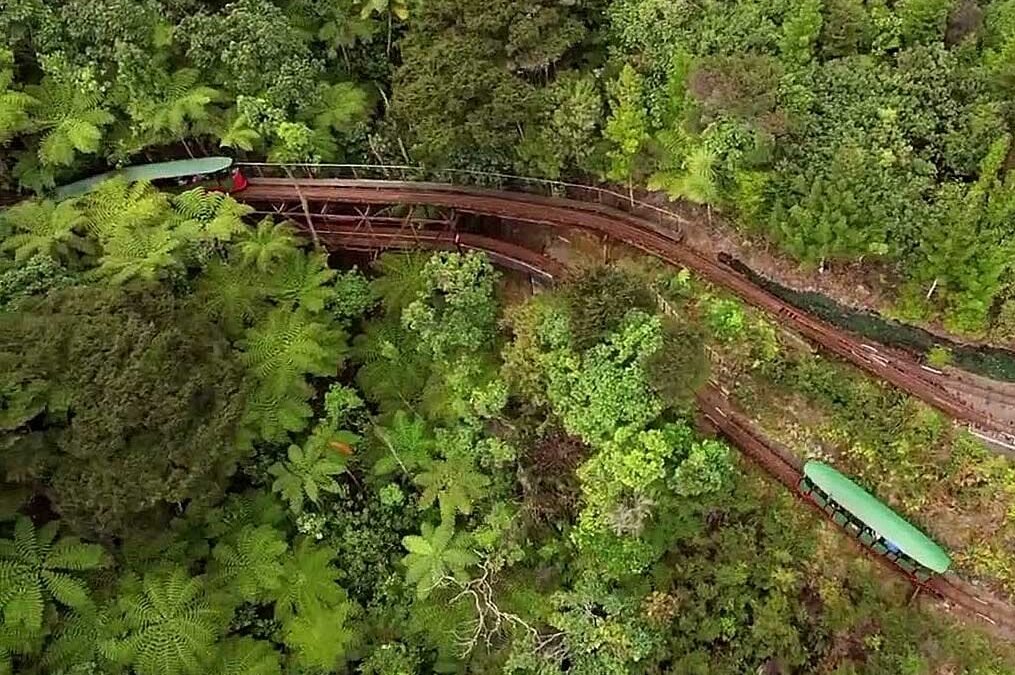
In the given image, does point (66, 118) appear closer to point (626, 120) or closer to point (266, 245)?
point (266, 245)

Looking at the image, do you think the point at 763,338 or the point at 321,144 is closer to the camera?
the point at 763,338

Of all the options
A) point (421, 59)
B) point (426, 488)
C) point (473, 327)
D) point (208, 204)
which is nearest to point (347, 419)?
point (426, 488)

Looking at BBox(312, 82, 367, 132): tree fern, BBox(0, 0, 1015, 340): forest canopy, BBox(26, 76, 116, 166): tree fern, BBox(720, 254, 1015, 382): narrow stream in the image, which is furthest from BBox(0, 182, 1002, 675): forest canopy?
BBox(312, 82, 367, 132): tree fern

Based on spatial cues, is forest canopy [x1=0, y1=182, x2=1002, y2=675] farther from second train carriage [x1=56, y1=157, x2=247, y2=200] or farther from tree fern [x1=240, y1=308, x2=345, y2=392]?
second train carriage [x1=56, y1=157, x2=247, y2=200]

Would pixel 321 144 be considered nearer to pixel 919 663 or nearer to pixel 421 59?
pixel 421 59

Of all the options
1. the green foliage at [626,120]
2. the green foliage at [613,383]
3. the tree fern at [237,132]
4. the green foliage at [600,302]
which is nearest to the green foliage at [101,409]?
the tree fern at [237,132]
